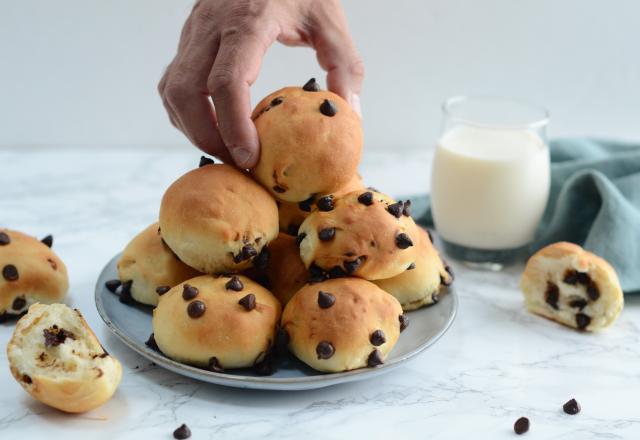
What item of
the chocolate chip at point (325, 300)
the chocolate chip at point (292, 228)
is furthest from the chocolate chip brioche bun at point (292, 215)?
the chocolate chip at point (325, 300)

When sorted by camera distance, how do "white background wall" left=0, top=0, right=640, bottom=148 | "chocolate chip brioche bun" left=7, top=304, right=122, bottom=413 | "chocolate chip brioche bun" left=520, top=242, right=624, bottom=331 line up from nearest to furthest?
"chocolate chip brioche bun" left=7, top=304, right=122, bottom=413 < "chocolate chip brioche bun" left=520, top=242, right=624, bottom=331 < "white background wall" left=0, top=0, right=640, bottom=148

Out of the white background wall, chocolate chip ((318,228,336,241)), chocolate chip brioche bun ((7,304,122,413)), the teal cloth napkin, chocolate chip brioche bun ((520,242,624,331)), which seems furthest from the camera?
the white background wall

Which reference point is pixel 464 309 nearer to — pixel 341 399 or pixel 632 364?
pixel 632 364

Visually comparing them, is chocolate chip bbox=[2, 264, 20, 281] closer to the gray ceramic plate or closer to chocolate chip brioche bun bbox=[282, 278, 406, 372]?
the gray ceramic plate

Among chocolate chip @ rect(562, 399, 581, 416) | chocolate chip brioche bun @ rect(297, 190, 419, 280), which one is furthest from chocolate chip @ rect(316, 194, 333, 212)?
chocolate chip @ rect(562, 399, 581, 416)

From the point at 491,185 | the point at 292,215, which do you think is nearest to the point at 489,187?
the point at 491,185

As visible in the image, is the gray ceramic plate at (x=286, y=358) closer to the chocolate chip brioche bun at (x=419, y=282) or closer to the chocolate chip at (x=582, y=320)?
the chocolate chip brioche bun at (x=419, y=282)
